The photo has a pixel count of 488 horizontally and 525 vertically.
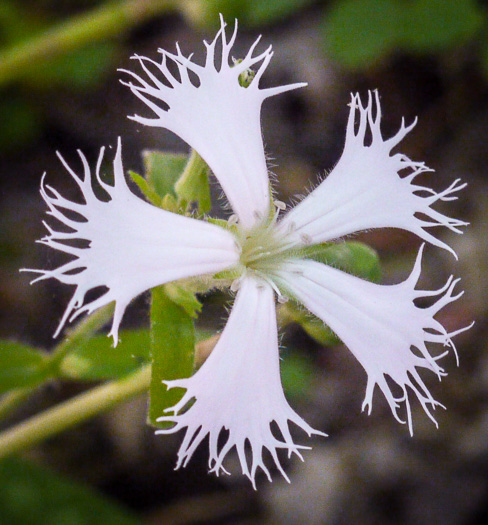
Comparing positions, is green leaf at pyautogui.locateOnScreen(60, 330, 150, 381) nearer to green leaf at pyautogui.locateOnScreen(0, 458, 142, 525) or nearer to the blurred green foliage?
green leaf at pyautogui.locateOnScreen(0, 458, 142, 525)

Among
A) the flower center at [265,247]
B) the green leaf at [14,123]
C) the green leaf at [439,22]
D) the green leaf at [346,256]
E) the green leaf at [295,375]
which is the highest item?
the green leaf at [14,123]

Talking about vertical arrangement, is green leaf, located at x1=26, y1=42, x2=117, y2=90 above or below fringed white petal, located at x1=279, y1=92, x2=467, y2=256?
above

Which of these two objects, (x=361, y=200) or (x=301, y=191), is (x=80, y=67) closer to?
(x=301, y=191)

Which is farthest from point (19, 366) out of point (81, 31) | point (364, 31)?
point (364, 31)

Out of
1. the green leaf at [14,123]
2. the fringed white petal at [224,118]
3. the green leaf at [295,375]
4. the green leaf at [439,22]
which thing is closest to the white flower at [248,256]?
the fringed white petal at [224,118]

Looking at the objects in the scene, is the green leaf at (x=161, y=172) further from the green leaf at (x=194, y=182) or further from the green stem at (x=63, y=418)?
the green stem at (x=63, y=418)

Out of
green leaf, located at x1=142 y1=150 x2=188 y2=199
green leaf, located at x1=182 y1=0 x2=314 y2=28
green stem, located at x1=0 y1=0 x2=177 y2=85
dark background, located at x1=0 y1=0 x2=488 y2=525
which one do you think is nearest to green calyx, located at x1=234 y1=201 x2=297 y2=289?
green leaf, located at x1=142 y1=150 x2=188 y2=199

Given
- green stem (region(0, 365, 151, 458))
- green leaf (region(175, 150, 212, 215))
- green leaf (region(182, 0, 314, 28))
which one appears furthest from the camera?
green leaf (region(182, 0, 314, 28))
